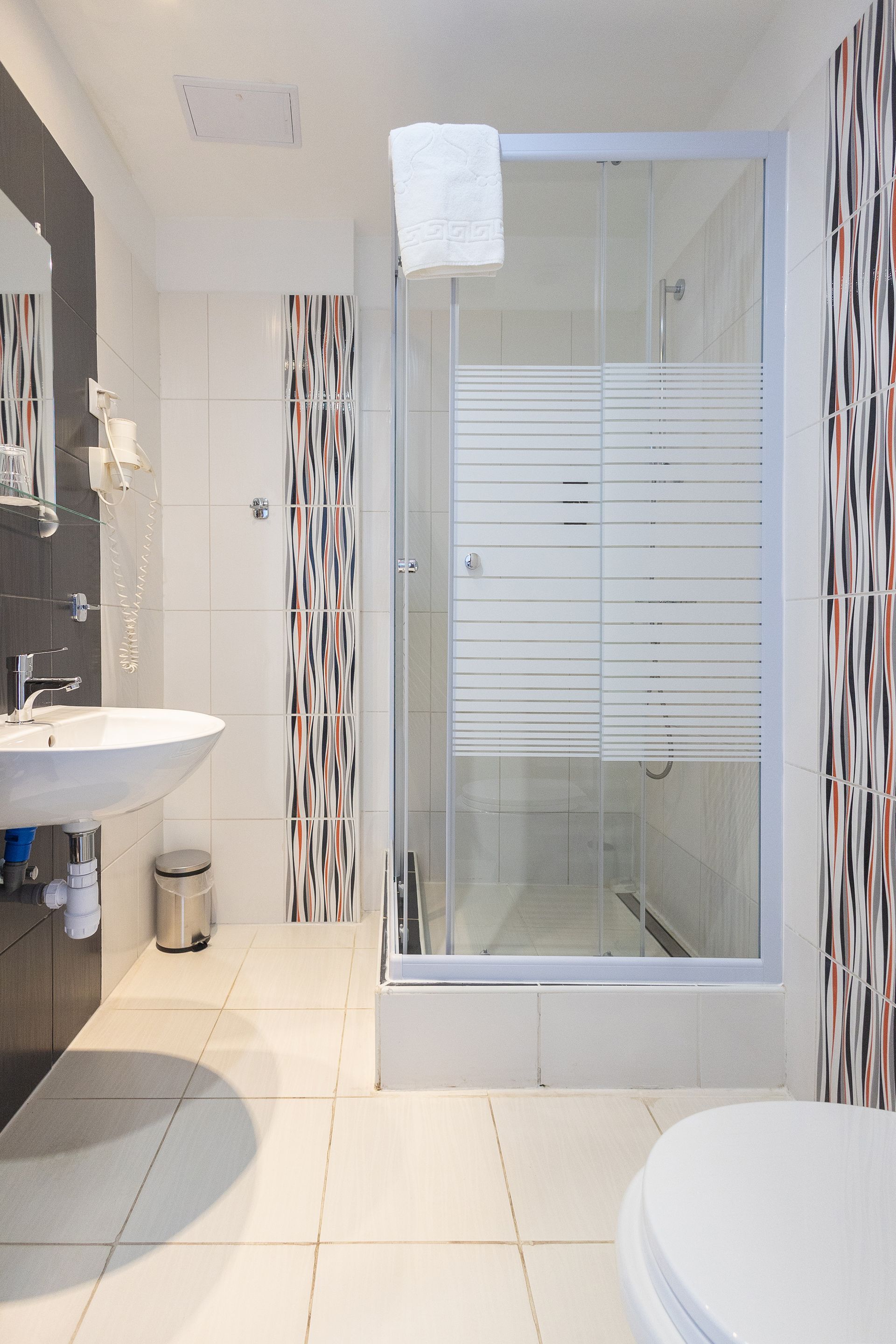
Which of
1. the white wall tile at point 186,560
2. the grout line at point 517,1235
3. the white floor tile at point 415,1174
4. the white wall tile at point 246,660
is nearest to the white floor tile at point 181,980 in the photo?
the white floor tile at point 415,1174

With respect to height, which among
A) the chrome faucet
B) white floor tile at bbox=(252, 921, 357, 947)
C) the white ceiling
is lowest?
white floor tile at bbox=(252, 921, 357, 947)

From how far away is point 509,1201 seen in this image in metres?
1.42

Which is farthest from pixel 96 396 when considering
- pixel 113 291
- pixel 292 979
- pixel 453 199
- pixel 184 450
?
pixel 292 979

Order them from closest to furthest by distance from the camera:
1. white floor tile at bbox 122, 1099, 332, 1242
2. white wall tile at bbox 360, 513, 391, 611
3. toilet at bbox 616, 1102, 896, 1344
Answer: toilet at bbox 616, 1102, 896, 1344, white floor tile at bbox 122, 1099, 332, 1242, white wall tile at bbox 360, 513, 391, 611

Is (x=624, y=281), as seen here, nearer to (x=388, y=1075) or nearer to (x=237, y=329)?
(x=237, y=329)

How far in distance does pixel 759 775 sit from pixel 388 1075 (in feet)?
3.48

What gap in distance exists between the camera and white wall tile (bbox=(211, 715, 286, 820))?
9.20 feet

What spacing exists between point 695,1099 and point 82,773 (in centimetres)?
143

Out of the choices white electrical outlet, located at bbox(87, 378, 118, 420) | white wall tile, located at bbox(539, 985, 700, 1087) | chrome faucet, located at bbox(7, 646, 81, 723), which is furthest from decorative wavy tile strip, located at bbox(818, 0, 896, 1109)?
white electrical outlet, located at bbox(87, 378, 118, 420)

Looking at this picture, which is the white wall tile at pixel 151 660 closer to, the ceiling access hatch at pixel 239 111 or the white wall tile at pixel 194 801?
the white wall tile at pixel 194 801

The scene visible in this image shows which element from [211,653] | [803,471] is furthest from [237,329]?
[803,471]

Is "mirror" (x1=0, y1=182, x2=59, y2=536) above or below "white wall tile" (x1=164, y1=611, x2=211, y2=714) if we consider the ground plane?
above

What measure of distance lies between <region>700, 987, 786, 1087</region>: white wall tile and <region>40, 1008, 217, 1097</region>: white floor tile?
1.17m

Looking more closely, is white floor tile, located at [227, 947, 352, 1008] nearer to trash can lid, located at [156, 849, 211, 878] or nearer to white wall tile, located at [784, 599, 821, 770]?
trash can lid, located at [156, 849, 211, 878]
